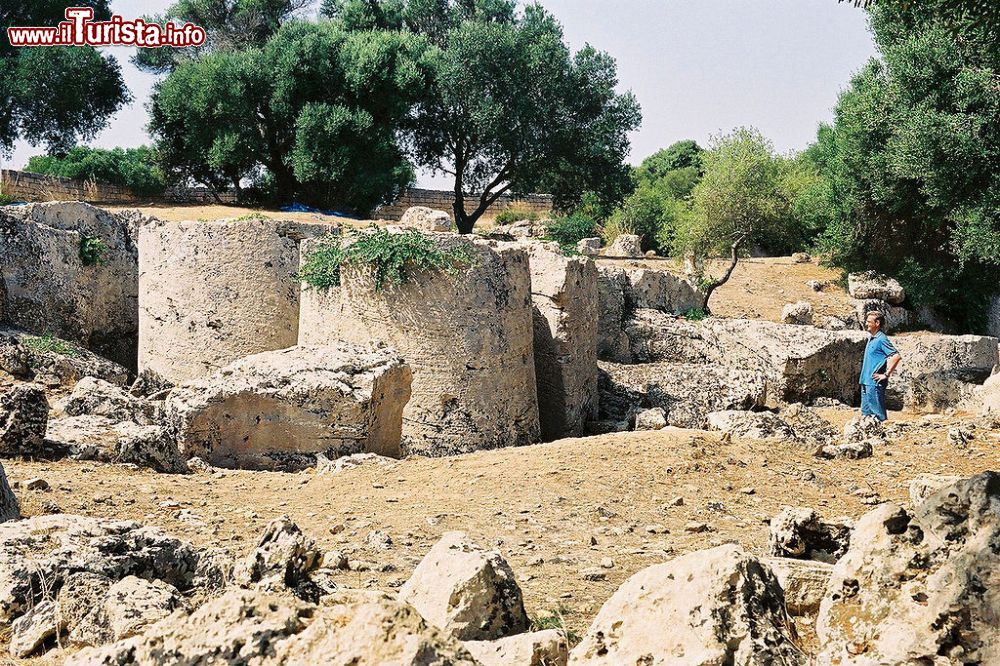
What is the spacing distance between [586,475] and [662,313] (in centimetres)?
677

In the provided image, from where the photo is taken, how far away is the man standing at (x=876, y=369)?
9.11 m

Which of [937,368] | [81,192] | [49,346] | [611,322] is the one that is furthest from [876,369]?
[81,192]

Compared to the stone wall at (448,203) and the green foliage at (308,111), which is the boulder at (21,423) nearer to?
the green foliage at (308,111)

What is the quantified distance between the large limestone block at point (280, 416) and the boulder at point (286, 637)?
446 cm

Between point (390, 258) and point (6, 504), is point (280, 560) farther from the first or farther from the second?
point (390, 258)

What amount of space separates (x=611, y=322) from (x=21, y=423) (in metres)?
7.01

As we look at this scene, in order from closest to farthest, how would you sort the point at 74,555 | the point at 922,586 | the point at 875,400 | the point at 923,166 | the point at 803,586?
the point at 922,586 < the point at 803,586 < the point at 74,555 < the point at 875,400 < the point at 923,166

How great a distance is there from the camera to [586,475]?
20.6 ft

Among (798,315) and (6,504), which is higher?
(798,315)

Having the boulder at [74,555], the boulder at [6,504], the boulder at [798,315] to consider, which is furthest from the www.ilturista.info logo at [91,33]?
the boulder at [74,555]

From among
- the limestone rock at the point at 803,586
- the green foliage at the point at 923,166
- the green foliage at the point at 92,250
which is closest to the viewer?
the limestone rock at the point at 803,586

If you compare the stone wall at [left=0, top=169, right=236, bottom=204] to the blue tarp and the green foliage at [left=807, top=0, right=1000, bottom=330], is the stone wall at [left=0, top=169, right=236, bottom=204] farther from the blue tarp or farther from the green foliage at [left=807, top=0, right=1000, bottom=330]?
the green foliage at [left=807, top=0, right=1000, bottom=330]

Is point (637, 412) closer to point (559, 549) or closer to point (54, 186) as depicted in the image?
point (559, 549)

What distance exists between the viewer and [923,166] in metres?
16.3
